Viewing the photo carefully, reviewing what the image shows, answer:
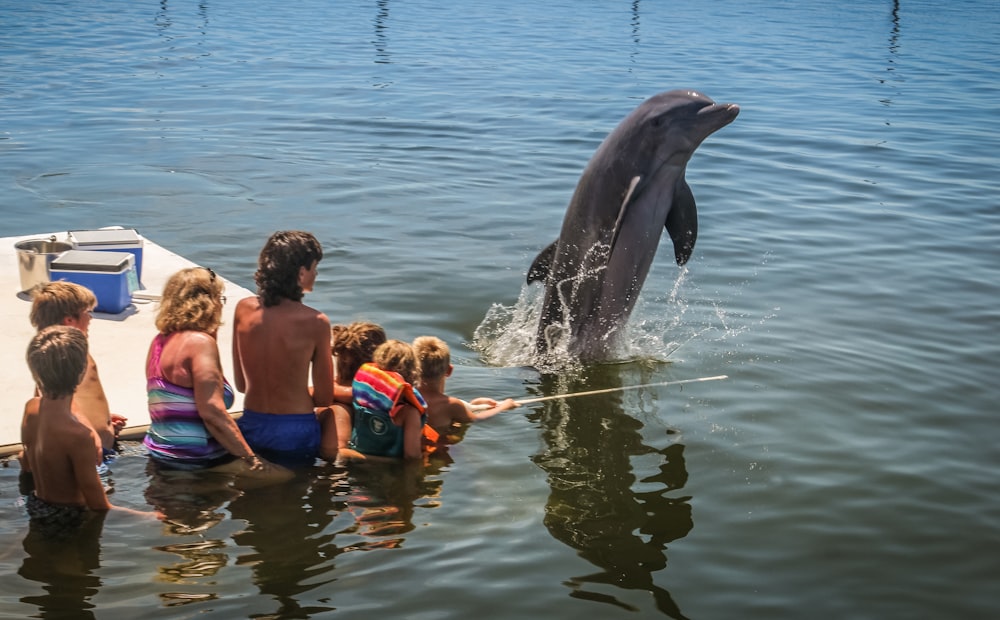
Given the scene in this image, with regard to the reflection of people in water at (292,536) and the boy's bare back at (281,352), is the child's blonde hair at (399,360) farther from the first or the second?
the reflection of people in water at (292,536)

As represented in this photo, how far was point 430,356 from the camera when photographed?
7777 mm

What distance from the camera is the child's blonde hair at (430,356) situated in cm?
778

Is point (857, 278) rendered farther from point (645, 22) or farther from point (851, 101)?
point (645, 22)

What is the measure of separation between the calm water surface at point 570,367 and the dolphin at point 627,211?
68 cm

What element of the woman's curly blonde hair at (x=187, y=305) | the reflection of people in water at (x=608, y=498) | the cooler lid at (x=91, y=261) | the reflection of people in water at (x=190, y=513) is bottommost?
the reflection of people in water at (x=608, y=498)

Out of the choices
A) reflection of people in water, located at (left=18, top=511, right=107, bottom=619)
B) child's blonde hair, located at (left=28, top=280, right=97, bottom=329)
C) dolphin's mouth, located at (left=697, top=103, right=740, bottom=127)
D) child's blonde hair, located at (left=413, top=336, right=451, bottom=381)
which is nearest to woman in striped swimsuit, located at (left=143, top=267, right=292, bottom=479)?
child's blonde hair, located at (left=28, top=280, right=97, bottom=329)

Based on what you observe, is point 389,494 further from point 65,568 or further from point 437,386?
point 65,568

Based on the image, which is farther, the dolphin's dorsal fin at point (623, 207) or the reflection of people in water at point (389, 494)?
the dolphin's dorsal fin at point (623, 207)

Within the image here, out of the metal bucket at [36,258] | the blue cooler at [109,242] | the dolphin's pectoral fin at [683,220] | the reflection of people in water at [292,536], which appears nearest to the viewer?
the reflection of people in water at [292,536]

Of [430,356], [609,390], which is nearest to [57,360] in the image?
[430,356]

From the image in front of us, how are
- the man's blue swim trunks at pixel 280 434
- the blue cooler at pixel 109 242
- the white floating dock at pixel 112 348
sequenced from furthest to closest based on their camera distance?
1. the blue cooler at pixel 109 242
2. the white floating dock at pixel 112 348
3. the man's blue swim trunks at pixel 280 434

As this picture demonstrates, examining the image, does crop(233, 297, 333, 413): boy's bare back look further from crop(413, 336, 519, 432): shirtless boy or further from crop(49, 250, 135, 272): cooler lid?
crop(49, 250, 135, 272): cooler lid

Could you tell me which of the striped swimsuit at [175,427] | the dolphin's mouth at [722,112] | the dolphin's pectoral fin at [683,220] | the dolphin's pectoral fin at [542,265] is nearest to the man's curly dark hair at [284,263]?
the striped swimsuit at [175,427]

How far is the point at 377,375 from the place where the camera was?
7.22m
